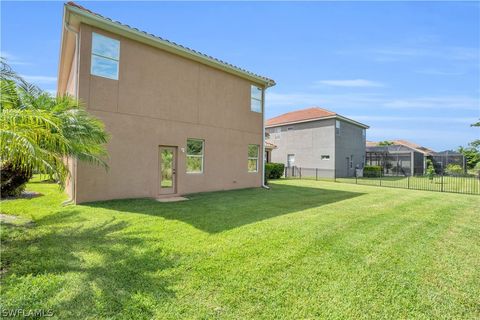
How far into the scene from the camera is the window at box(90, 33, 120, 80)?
27.9 feet

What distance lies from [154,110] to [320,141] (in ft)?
62.0

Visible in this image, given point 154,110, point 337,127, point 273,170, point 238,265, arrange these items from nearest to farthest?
point 238,265, point 154,110, point 273,170, point 337,127

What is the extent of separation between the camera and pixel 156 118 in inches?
395

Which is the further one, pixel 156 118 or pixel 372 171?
pixel 372 171

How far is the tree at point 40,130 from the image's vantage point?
12.2 feet

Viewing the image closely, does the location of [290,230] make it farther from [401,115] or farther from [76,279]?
[401,115]

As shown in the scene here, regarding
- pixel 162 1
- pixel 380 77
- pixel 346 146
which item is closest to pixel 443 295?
pixel 162 1

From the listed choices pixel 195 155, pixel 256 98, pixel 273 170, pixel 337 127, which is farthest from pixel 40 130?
pixel 337 127

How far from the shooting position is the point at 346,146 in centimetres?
2534

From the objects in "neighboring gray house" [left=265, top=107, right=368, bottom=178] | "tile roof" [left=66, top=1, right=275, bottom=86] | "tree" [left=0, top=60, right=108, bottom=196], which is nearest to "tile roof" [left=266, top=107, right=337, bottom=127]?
"neighboring gray house" [left=265, top=107, right=368, bottom=178]

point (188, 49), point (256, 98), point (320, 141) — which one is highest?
point (188, 49)

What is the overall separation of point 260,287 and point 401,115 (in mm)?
34095

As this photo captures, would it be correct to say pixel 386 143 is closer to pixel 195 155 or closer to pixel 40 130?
pixel 195 155

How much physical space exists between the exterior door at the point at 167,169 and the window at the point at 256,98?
19.0ft
